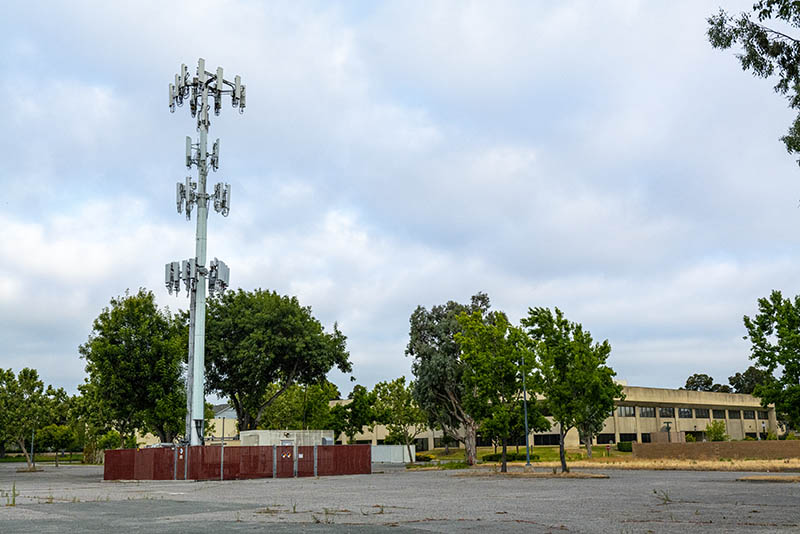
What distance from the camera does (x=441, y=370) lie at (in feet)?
184

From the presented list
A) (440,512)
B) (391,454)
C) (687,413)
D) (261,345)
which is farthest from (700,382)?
(440,512)

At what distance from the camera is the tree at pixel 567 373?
37.5m

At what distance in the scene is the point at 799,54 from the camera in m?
15.6

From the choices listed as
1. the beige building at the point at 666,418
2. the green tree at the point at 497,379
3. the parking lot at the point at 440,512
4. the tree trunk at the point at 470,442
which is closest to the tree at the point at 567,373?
the green tree at the point at 497,379

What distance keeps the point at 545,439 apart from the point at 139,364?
179 ft

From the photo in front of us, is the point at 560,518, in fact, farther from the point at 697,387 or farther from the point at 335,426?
the point at 697,387

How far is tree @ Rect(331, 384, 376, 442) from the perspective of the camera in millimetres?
69312

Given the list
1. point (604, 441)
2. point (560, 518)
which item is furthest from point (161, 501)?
point (604, 441)

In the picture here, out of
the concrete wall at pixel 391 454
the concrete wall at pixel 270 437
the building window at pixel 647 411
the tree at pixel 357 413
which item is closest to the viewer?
the concrete wall at pixel 270 437

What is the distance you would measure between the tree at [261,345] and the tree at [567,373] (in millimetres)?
23239

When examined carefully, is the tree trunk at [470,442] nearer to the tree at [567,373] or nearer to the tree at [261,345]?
the tree at [261,345]

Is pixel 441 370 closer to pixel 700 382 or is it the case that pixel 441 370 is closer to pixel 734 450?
pixel 734 450

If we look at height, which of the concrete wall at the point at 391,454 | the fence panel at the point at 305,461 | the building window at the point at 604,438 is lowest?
the concrete wall at the point at 391,454

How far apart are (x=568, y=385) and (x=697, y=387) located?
116433 mm
